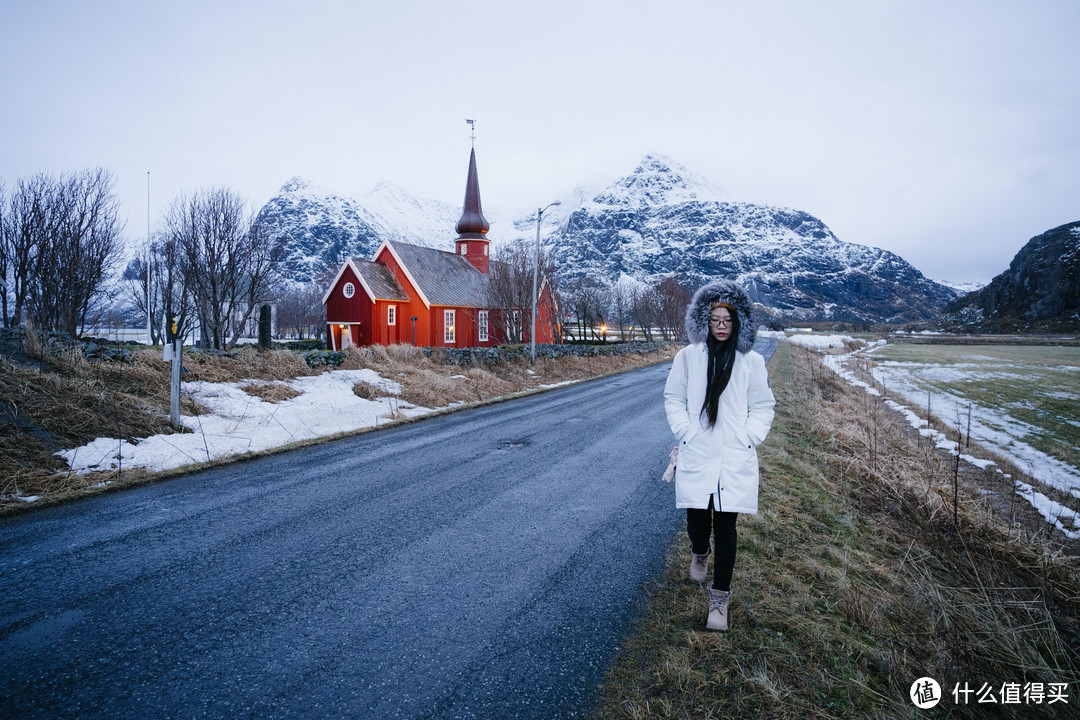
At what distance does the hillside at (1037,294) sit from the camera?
93.4 meters

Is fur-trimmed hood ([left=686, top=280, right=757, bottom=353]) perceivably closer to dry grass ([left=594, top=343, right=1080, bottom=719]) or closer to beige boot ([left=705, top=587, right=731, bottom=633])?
beige boot ([left=705, top=587, right=731, bottom=633])

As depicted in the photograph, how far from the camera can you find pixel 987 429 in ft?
41.7

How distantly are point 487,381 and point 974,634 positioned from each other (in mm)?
14605

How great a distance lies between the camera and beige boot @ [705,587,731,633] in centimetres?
311

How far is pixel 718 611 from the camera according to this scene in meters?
3.14

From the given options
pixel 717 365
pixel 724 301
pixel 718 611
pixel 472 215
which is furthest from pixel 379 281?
pixel 718 611

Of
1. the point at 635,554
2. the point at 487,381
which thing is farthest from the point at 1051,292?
the point at 635,554

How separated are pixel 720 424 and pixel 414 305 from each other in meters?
25.9

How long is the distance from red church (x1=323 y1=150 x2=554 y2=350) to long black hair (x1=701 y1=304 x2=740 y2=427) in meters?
21.9

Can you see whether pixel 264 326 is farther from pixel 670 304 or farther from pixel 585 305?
pixel 670 304

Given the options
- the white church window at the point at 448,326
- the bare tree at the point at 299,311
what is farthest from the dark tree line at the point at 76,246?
the bare tree at the point at 299,311

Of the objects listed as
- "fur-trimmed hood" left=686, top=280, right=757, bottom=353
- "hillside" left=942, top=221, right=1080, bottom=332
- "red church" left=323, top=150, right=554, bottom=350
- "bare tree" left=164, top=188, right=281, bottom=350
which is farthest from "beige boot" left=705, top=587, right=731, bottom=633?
"hillside" left=942, top=221, right=1080, bottom=332

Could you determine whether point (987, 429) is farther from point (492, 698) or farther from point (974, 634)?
point (492, 698)

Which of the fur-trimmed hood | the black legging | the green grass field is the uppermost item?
the fur-trimmed hood
